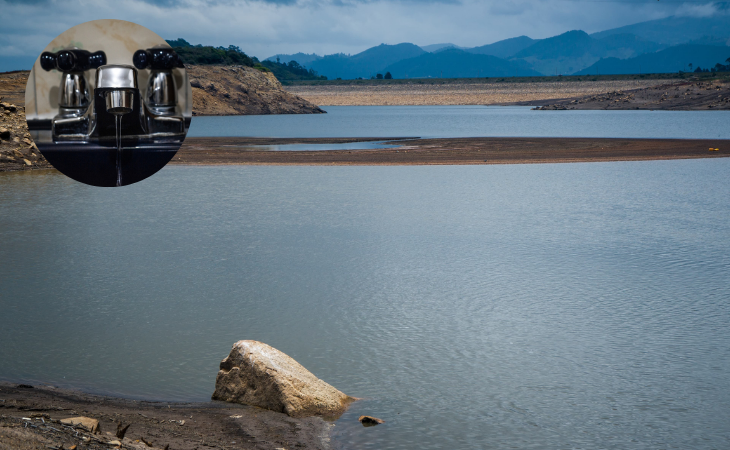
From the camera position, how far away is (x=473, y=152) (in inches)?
1442

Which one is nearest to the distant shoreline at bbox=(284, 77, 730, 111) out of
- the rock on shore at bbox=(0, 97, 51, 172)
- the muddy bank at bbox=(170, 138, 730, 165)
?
the muddy bank at bbox=(170, 138, 730, 165)

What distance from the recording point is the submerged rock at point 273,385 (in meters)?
7.25

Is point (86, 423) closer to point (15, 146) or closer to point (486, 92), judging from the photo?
point (15, 146)

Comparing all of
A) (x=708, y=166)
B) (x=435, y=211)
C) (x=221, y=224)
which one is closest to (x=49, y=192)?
(x=221, y=224)

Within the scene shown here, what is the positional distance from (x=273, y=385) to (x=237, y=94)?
106348mm

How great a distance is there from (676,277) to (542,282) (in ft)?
8.00

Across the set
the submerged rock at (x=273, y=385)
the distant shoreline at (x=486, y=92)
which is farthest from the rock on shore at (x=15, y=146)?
the distant shoreline at (x=486, y=92)

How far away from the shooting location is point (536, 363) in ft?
28.3

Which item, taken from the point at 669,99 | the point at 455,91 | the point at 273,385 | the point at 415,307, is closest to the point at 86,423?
the point at 273,385

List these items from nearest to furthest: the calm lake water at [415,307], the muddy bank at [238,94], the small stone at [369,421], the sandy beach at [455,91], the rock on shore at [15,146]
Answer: the small stone at [369,421]
the calm lake water at [415,307]
the rock on shore at [15,146]
the muddy bank at [238,94]
the sandy beach at [455,91]

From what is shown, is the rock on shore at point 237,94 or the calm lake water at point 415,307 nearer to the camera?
the calm lake water at point 415,307

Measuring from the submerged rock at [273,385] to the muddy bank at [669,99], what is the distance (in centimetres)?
9467

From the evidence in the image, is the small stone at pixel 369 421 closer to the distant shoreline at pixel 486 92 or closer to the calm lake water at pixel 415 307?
the calm lake water at pixel 415 307

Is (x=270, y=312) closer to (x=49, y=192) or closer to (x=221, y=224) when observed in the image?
(x=221, y=224)
